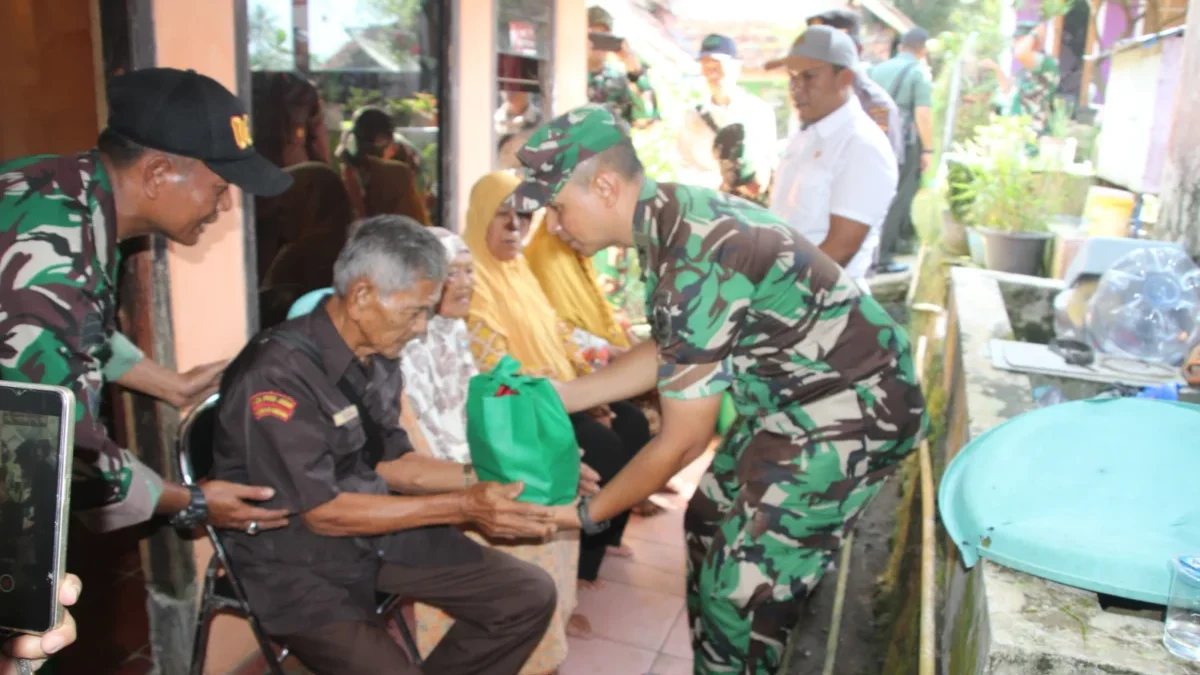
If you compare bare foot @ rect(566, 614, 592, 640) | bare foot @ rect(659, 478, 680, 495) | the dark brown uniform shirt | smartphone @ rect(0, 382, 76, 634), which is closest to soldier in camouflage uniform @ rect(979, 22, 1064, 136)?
bare foot @ rect(659, 478, 680, 495)

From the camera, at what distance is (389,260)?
2.32 meters

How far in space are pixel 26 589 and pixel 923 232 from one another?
345 inches

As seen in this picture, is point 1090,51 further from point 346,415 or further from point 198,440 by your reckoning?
point 198,440

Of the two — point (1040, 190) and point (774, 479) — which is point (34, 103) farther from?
point (1040, 190)

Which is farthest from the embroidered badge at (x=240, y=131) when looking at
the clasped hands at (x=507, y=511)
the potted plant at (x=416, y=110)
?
the potted plant at (x=416, y=110)

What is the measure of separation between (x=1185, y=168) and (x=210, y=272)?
4.00 metres

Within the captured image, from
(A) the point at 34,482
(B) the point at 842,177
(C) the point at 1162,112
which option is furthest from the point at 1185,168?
(A) the point at 34,482

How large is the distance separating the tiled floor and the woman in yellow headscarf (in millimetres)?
167

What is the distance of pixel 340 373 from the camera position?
2.36 m

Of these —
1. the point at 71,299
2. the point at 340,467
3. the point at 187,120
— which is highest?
the point at 187,120

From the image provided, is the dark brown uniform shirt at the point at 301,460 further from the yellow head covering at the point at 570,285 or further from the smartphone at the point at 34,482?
the yellow head covering at the point at 570,285

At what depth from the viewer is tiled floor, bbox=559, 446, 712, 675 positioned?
3.38m

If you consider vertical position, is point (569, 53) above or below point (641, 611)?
above

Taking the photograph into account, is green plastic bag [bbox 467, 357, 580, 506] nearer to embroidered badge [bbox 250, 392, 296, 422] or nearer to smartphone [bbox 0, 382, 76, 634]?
embroidered badge [bbox 250, 392, 296, 422]
